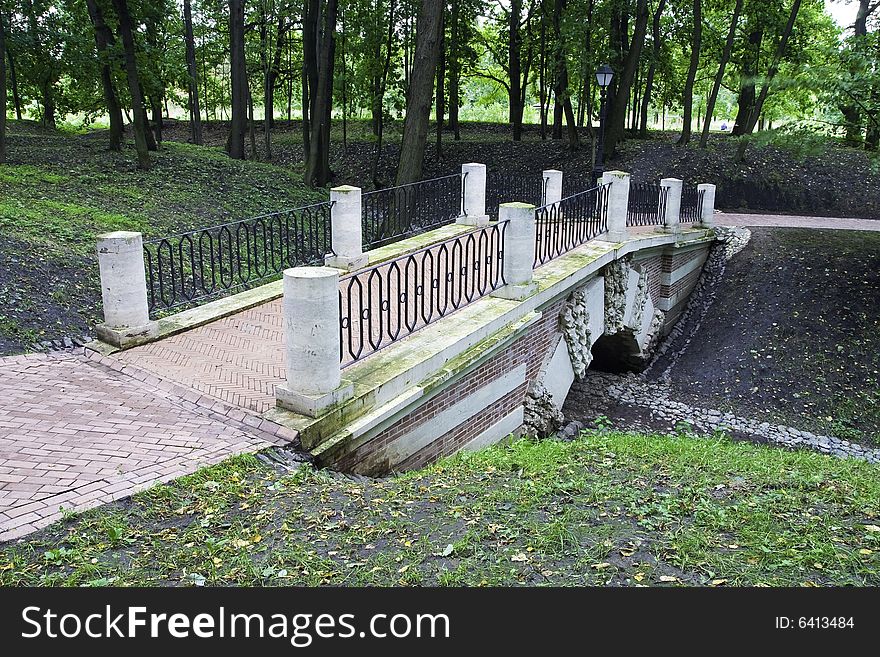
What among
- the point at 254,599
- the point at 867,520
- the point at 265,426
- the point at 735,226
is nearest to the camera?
the point at 254,599

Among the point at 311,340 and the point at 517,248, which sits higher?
the point at 517,248

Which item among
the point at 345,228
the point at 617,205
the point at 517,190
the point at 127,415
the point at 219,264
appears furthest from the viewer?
the point at 517,190

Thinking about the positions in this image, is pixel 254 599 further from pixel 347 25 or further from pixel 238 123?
pixel 347 25

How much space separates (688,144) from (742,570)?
22.6m

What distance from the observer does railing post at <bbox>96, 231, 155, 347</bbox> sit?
7.20m

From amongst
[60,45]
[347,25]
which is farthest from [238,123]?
[60,45]

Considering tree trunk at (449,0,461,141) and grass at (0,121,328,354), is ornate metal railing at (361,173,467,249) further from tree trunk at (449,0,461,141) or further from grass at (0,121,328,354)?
tree trunk at (449,0,461,141)

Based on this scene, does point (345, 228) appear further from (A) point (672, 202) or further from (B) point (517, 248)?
(A) point (672, 202)

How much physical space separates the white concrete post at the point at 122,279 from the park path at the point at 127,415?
382mm

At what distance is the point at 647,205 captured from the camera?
1500 centimetres

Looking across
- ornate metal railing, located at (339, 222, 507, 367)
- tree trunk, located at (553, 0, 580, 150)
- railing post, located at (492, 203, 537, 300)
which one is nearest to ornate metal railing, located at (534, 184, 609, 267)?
ornate metal railing, located at (339, 222, 507, 367)

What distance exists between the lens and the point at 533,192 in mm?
16016

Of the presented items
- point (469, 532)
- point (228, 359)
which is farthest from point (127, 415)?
point (469, 532)

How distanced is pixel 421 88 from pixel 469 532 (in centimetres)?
1188
